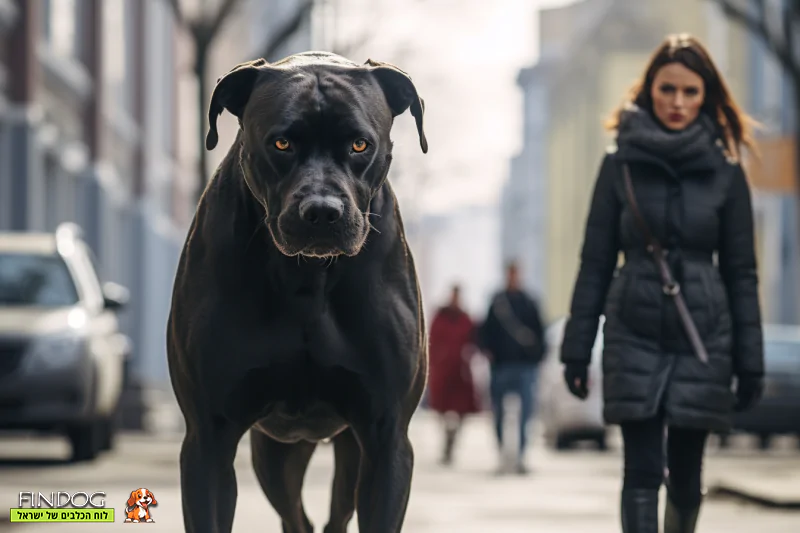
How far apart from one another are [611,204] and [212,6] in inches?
566

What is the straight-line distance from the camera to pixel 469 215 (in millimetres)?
175375

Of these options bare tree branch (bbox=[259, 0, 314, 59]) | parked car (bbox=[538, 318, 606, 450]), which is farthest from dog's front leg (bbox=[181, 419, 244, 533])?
bare tree branch (bbox=[259, 0, 314, 59])

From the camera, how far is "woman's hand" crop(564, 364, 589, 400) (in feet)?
21.4

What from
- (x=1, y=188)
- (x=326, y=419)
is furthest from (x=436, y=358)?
(x=326, y=419)

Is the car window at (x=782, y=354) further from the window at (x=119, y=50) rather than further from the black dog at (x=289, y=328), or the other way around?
the black dog at (x=289, y=328)

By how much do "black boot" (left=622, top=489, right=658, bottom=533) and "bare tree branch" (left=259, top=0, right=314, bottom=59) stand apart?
13.9m

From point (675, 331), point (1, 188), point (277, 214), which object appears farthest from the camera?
point (1, 188)

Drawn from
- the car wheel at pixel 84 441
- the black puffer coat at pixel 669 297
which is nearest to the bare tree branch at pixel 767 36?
the car wheel at pixel 84 441

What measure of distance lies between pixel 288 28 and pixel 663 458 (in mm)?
14392

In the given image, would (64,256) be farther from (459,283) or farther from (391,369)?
(391,369)

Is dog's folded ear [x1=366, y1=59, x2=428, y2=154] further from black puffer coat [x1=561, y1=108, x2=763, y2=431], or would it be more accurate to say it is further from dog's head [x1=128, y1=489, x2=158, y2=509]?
dog's head [x1=128, y1=489, x2=158, y2=509]

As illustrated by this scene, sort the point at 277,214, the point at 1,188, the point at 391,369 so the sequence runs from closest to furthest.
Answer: the point at 277,214, the point at 391,369, the point at 1,188

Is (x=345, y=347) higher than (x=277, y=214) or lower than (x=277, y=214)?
lower

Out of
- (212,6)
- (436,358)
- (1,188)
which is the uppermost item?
(212,6)
